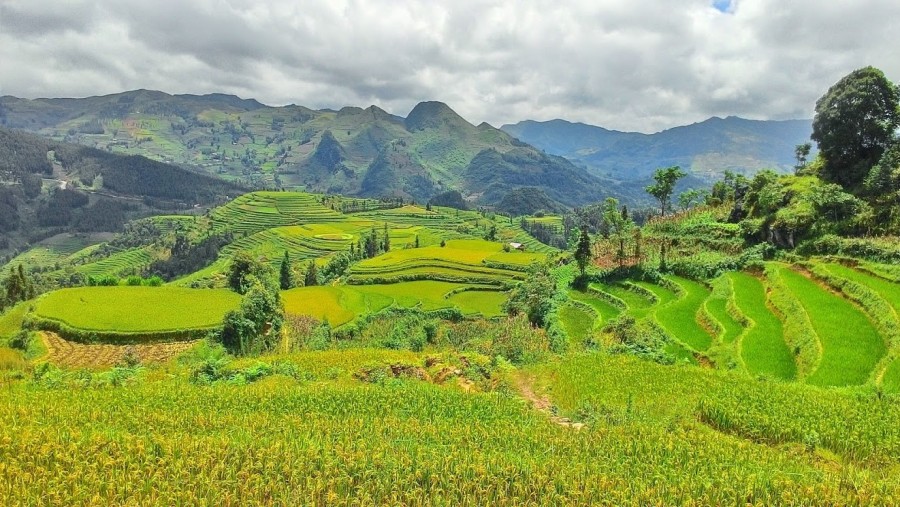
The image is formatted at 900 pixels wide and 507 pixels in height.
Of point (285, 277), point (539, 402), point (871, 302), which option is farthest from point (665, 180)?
point (285, 277)

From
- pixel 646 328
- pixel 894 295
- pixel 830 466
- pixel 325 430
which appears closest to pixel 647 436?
pixel 830 466

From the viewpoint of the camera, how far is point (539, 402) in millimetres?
19766

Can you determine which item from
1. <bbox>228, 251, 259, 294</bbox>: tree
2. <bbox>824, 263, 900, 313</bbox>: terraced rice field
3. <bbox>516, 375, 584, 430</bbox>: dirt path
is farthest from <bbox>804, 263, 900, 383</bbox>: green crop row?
<bbox>228, 251, 259, 294</bbox>: tree

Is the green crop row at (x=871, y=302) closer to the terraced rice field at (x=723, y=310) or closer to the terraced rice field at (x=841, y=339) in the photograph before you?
the terraced rice field at (x=841, y=339)

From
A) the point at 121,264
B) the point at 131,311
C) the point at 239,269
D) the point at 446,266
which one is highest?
the point at 239,269

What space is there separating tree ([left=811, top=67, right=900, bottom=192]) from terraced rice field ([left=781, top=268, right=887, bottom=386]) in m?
24.4

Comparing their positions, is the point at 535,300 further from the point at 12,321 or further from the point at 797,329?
the point at 12,321

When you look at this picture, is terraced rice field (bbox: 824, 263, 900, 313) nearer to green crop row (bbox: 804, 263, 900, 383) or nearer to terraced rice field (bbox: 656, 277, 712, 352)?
green crop row (bbox: 804, 263, 900, 383)

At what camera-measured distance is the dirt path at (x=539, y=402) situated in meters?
15.3

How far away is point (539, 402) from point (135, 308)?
4355 centimetres

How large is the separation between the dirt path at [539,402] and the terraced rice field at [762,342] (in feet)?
31.9

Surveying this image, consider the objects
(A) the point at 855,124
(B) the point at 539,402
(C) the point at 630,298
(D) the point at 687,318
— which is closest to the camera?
(B) the point at 539,402

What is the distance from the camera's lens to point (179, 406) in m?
14.8

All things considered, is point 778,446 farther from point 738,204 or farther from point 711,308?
point 738,204
